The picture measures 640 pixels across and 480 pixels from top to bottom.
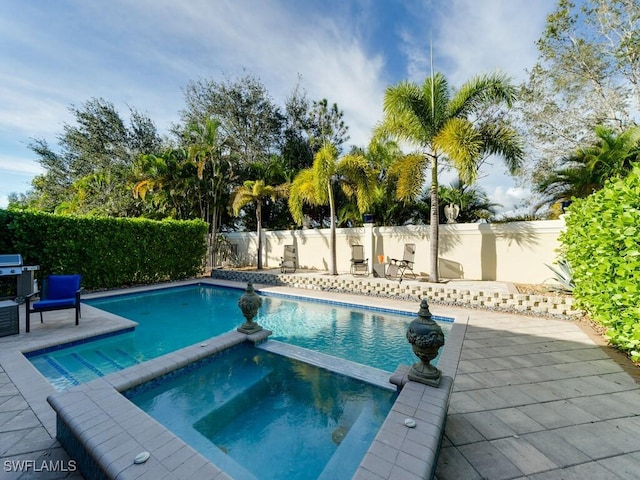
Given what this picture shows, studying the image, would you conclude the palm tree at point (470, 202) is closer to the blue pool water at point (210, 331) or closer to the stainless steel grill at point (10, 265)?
the blue pool water at point (210, 331)

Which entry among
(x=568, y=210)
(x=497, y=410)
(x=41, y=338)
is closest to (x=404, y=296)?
(x=568, y=210)

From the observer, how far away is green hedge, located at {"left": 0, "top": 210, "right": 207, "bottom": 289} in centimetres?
805

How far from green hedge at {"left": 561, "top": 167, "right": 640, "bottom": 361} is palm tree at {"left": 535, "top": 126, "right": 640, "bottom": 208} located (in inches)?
125

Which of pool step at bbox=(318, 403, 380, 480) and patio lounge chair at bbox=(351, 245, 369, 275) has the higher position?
patio lounge chair at bbox=(351, 245, 369, 275)

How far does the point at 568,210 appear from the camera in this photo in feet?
23.1

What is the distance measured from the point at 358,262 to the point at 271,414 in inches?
334

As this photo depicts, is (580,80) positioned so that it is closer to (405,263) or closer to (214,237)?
(405,263)

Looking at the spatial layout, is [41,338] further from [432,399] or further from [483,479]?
[483,479]

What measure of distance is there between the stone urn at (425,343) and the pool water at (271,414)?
686 millimetres

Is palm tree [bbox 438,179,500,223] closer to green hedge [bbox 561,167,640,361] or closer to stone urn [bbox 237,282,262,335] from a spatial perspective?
green hedge [bbox 561,167,640,361]


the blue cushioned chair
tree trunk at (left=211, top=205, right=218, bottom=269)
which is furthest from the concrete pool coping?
tree trunk at (left=211, top=205, right=218, bottom=269)

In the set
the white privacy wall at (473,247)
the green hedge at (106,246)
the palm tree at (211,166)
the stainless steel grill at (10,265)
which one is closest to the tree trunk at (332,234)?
the white privacy wall at (473,247)

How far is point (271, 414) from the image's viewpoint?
3289mm

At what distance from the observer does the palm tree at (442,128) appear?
332 inches
